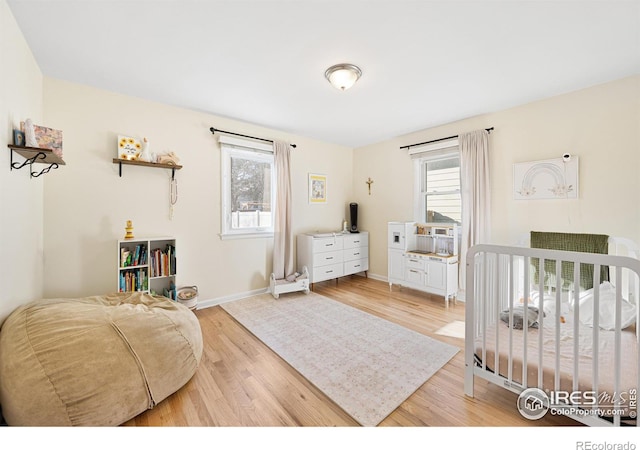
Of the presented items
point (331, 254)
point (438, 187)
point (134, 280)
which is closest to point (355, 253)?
point (331, 254)

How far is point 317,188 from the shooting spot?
4.45 metres

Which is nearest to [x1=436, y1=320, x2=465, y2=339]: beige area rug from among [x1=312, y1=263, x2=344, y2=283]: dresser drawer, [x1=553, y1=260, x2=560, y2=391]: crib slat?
[x1=553, y1=260, x2=560, y2=391]: crib slat

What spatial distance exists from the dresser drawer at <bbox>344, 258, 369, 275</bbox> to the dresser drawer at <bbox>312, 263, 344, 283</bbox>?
118 mm

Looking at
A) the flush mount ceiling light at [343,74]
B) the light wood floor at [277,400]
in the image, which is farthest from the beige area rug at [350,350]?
the flush mount ceiling light at [343,74]

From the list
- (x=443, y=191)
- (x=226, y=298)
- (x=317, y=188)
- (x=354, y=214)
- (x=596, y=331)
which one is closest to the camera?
(x=596, y=331)

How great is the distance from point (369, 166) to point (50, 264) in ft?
14.0

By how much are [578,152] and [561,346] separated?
2.10 m

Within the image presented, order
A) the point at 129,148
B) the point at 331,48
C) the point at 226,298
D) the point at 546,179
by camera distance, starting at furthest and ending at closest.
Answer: the point at 226,298
the point at 546,179
the point at 129,148
the point at 331,48

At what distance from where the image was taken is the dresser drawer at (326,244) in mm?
3931

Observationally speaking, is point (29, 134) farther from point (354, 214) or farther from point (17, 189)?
point (354, 214)

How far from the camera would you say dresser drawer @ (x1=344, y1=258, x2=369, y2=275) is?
4.35m

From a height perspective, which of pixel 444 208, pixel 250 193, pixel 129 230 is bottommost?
pixel 129 230

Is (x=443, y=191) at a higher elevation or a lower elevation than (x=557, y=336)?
higher

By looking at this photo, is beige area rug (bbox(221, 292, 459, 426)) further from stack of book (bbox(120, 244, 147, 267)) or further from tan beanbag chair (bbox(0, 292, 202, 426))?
stack of book (bbox(120, 244, 147, 267))
